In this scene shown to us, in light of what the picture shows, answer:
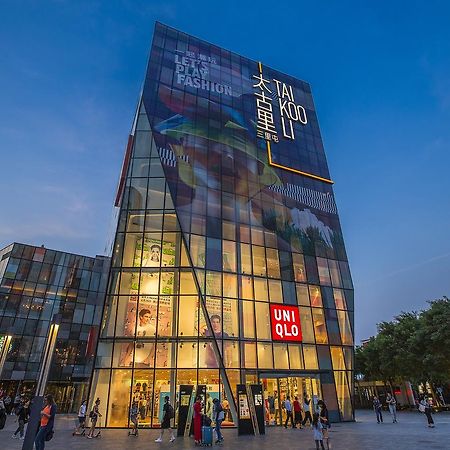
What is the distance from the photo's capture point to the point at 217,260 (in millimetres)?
27188

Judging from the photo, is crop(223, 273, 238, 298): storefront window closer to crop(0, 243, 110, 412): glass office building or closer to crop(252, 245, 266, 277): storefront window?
crop(252, 245, 266, 277): storefront window

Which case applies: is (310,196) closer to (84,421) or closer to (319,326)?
(319,326)

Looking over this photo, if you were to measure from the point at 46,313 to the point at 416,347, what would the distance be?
51.6 meters

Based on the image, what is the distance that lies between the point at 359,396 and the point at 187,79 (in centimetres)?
5865

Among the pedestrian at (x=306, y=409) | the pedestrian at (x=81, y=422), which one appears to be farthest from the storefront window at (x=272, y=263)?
the pedestrian at (x=81, y=422)

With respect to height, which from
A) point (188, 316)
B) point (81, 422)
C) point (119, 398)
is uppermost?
point (188, 316)

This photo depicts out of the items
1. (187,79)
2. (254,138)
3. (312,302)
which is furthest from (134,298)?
(187,79)

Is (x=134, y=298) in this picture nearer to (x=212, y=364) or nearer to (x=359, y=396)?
→ (x=212, y=364)

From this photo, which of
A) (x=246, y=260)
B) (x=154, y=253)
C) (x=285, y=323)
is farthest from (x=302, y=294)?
(x=154, y=253)

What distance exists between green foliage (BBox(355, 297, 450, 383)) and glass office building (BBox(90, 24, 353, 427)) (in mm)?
11249

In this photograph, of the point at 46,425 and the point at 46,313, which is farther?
the point at 46,313

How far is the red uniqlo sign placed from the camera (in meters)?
26.4

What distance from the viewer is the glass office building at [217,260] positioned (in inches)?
926

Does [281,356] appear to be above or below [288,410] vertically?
above
